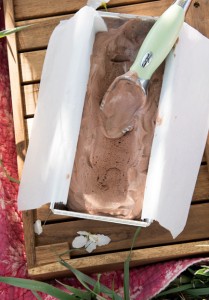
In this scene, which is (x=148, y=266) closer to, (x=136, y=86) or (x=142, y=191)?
(x=142, y=191)

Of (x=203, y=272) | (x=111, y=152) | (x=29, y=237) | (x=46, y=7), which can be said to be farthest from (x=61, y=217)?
(x=46, y=7)

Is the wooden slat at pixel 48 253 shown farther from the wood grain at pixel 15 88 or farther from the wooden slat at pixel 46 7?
the wooden slat at pixel 46 7

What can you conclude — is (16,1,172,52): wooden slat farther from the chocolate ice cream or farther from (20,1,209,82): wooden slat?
the chocolate ice cream

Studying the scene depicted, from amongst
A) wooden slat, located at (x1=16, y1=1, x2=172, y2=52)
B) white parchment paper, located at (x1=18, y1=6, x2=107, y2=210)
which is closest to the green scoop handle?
white parchment paper, located at (x1=18, y1=6, x2=107, y2=210)

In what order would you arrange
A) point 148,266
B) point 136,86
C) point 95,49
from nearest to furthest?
1. point 136,86
2. point 95,49
3. point 148,266

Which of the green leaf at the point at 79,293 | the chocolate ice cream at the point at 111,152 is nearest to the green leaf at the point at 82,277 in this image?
the green leaf at the point at 79,293

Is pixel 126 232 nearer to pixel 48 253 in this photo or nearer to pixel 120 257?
pixel 120 257

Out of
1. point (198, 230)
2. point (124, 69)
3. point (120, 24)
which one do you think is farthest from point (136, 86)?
point (198, 230)
